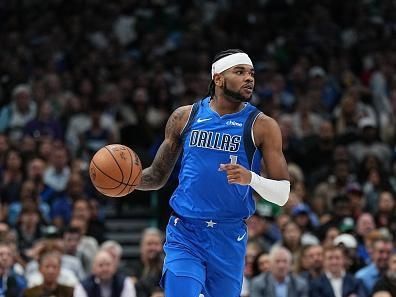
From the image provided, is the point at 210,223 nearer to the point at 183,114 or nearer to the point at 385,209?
the point at 183,114

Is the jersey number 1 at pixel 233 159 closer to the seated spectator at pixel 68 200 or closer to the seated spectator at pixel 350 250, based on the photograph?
the seated spectator at pixel 350 250

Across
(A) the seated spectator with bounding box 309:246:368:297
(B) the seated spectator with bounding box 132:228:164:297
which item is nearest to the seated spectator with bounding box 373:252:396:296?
(A) the seated spectator with bounding box 309:246:368:297

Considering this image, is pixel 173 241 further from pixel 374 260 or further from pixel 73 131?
pixel 73 131

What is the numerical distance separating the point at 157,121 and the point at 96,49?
2271mm

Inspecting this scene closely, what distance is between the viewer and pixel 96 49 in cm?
1798

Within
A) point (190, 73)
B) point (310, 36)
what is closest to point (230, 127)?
point (190, 73)

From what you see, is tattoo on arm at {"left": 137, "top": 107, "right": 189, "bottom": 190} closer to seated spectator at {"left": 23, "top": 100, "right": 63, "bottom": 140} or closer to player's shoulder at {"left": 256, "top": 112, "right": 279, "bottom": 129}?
player's shoulder at {"left": 256, "top": 112, "right": 279, "bottom": 129}

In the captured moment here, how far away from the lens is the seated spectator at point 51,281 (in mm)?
11078

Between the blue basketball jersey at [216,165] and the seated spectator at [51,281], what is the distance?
12.9 ft

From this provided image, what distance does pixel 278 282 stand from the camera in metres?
11.7

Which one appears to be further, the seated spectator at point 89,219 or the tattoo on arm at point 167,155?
the seated spectator at point 89,219

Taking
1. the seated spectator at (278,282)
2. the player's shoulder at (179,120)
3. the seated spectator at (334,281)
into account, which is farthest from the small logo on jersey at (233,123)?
the seated spectator at (334,281)

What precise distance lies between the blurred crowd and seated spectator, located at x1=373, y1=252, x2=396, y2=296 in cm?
2

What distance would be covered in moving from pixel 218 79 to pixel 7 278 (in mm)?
4481
